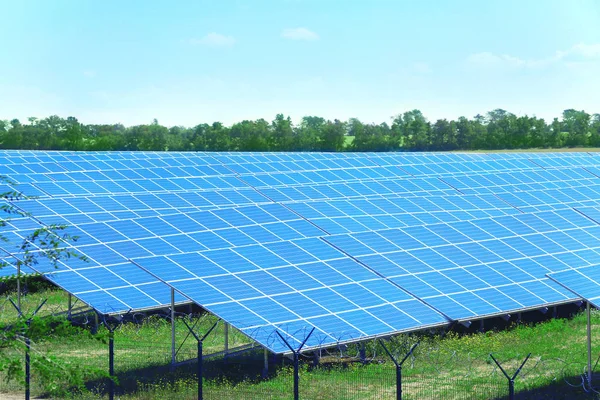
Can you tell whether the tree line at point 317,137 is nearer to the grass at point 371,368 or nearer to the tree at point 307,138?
the tree at point 307,138

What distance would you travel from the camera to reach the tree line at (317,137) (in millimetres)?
126312

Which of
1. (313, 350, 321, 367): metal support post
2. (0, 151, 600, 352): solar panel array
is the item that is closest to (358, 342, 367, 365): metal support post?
(313, 350, 321, 367): metal support post

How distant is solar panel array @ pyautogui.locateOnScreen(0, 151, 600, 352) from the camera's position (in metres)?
23.0

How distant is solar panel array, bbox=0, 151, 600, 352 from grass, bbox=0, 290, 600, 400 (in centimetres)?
123

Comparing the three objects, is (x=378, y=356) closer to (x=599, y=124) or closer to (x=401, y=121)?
(x=599, y=124)

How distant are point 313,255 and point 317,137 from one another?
108867 millimetres

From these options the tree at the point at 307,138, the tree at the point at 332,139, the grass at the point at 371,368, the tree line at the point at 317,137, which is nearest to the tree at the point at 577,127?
the tree line at the point at 317,137

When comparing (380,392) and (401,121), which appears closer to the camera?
(380,392)

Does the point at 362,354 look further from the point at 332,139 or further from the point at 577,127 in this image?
the point at 577,127

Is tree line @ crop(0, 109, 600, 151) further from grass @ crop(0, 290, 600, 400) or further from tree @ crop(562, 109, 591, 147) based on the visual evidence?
grass @ crop(0, 290, 600, 400)

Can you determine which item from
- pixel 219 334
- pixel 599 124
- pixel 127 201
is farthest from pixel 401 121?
pixel 219 334

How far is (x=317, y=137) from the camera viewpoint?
135 m

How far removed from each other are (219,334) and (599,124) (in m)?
124

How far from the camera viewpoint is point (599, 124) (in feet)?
469
